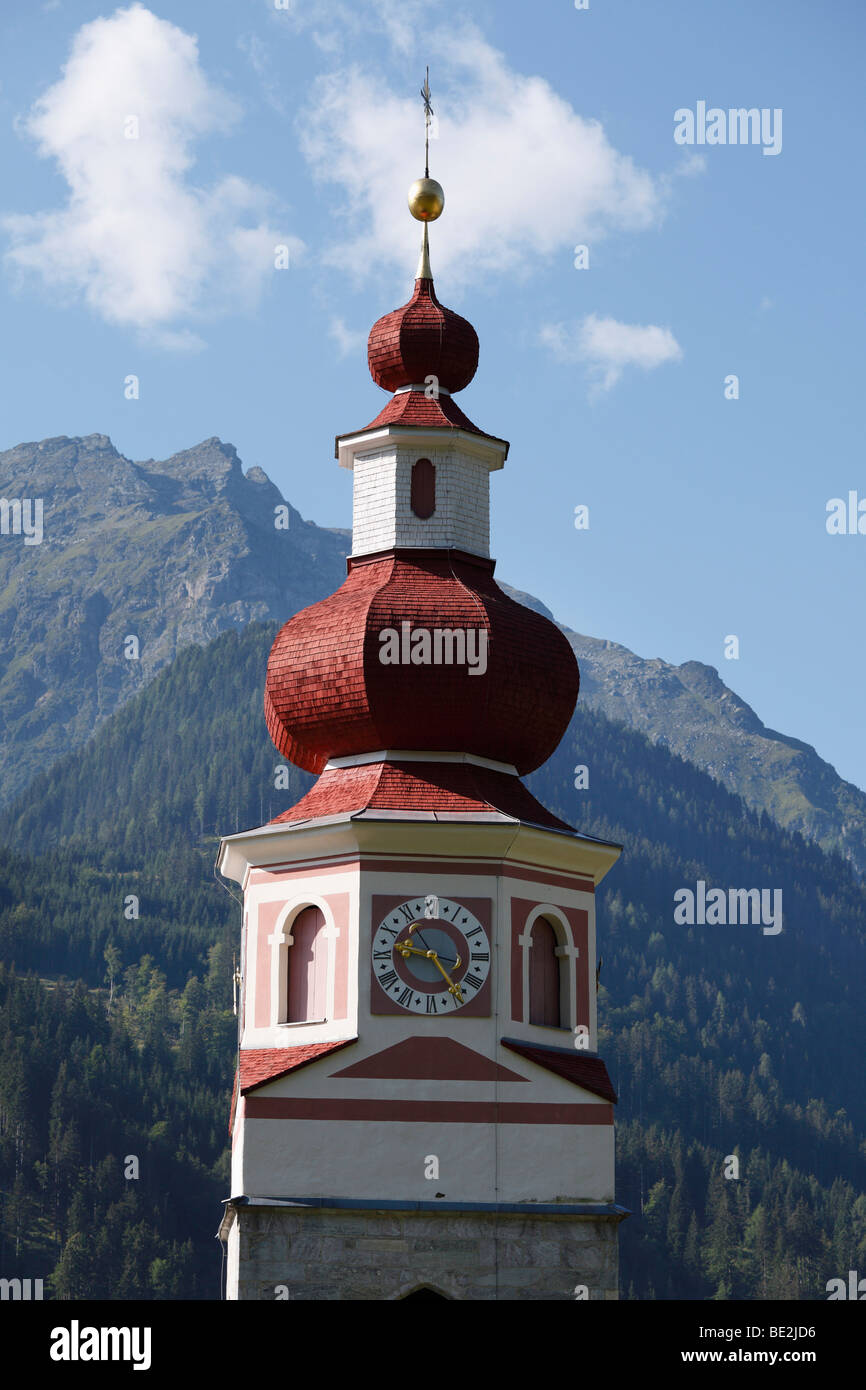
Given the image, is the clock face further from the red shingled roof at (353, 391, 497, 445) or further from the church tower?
the red shingled roof at (353, 391, 497, 445)

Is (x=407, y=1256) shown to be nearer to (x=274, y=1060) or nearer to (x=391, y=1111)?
(x=391, y=1111)

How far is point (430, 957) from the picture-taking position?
34.3 m

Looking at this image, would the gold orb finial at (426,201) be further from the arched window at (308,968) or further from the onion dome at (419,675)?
the arched window at (308,968)

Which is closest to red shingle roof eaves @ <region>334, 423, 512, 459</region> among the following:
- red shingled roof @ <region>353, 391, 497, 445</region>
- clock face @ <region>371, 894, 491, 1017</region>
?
red shingled roof @ <region>353, 391, 497, 445</region>

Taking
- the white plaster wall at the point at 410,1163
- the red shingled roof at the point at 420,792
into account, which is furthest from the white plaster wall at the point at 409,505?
the white plaster wall at the point at 410,1163

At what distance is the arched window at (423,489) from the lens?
38.1 metres

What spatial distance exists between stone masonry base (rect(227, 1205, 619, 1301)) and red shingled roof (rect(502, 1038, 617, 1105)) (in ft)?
6.75

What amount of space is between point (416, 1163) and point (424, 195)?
16.9 m

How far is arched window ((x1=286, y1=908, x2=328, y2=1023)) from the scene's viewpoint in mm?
34812

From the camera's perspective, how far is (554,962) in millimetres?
35812

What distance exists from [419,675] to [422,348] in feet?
21.4

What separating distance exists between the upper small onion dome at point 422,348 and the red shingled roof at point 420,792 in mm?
7091
